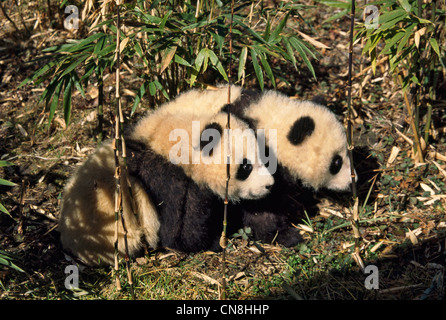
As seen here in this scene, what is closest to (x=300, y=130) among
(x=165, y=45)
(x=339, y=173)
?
(x=339, y=173)

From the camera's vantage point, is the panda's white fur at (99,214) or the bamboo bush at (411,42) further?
the panda's white fur at (99,214)

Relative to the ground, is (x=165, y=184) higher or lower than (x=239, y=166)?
lower

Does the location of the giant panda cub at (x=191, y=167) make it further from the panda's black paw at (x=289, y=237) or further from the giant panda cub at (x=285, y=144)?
the panda's black paw at (x=289, y=237)

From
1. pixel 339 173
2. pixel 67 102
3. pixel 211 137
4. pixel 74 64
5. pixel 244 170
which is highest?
pixel 74 64

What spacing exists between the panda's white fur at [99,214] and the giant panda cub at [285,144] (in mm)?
876

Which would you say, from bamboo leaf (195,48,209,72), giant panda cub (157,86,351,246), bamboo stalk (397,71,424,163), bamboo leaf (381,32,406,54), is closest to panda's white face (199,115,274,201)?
giant panda cub (157,86,351,246)

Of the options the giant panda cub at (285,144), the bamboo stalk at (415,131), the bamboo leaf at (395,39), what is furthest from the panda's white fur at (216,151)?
the bamboo stalk at (415,131)

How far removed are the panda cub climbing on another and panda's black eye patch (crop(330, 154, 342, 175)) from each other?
0.71 m

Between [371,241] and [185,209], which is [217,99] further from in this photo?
[371,241]

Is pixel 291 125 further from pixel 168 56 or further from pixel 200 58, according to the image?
pixel 168 56

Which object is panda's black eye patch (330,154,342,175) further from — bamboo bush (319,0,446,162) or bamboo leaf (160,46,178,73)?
bamboo leaf (160,46,178,73)

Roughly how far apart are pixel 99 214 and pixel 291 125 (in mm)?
1907

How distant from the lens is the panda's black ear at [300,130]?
4277 mm

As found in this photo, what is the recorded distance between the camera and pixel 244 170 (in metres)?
4.14
